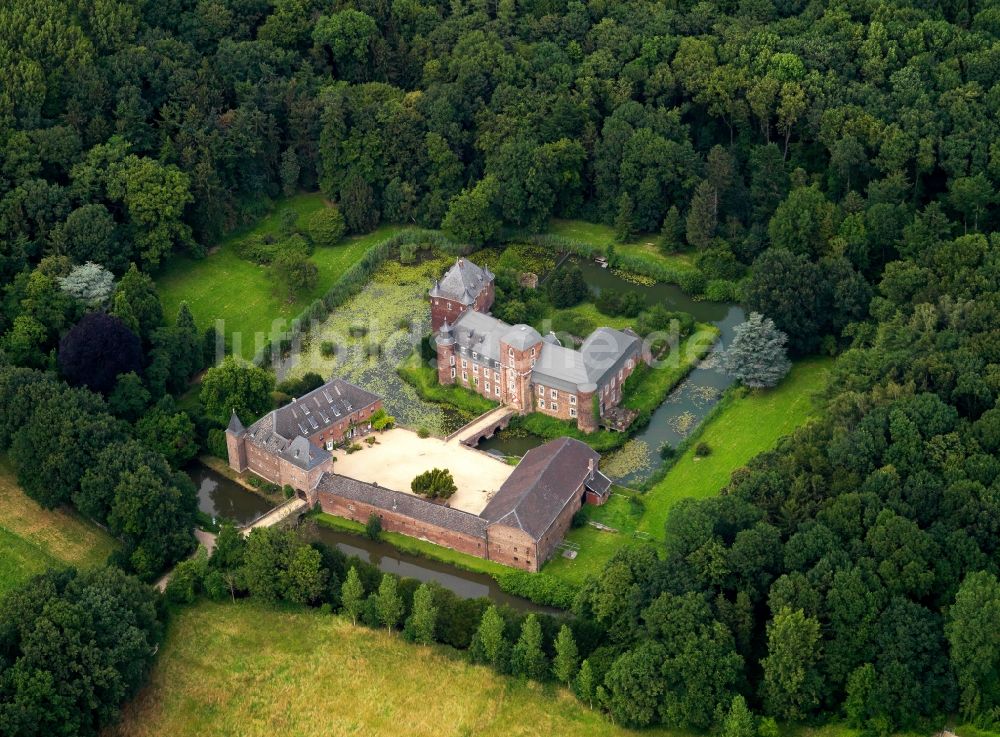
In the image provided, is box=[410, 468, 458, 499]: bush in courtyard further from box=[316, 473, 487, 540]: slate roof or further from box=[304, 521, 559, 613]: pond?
box=[304, 521, 559, 613]: pond

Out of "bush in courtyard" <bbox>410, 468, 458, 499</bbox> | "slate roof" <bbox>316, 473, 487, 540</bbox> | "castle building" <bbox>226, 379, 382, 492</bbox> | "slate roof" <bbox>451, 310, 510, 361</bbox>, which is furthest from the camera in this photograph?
"slate roof" <bbox>451, 310, 510, 361</bbox>

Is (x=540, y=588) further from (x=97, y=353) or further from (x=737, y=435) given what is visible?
(x=97, y=353)

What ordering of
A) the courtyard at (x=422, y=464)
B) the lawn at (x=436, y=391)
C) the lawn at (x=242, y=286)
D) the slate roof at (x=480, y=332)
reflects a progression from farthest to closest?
the lawn at (x=242, y=286), the lawn at (x=436, y=391), the slate roof at (x=480, y=332), the courtyard at (x=422, y=464)

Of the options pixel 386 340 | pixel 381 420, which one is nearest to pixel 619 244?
pixel 386 340

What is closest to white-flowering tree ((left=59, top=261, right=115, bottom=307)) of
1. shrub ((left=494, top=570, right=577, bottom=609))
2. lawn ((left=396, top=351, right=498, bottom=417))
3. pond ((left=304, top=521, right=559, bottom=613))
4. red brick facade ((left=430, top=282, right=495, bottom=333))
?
lawn ((left=396, top=351, right=498, bottom=417))

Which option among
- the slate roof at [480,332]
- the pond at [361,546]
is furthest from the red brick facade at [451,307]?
the pond at [361,546]

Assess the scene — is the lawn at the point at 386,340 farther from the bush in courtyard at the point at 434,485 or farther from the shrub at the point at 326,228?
the bush in courtyard at the point at 434,485
